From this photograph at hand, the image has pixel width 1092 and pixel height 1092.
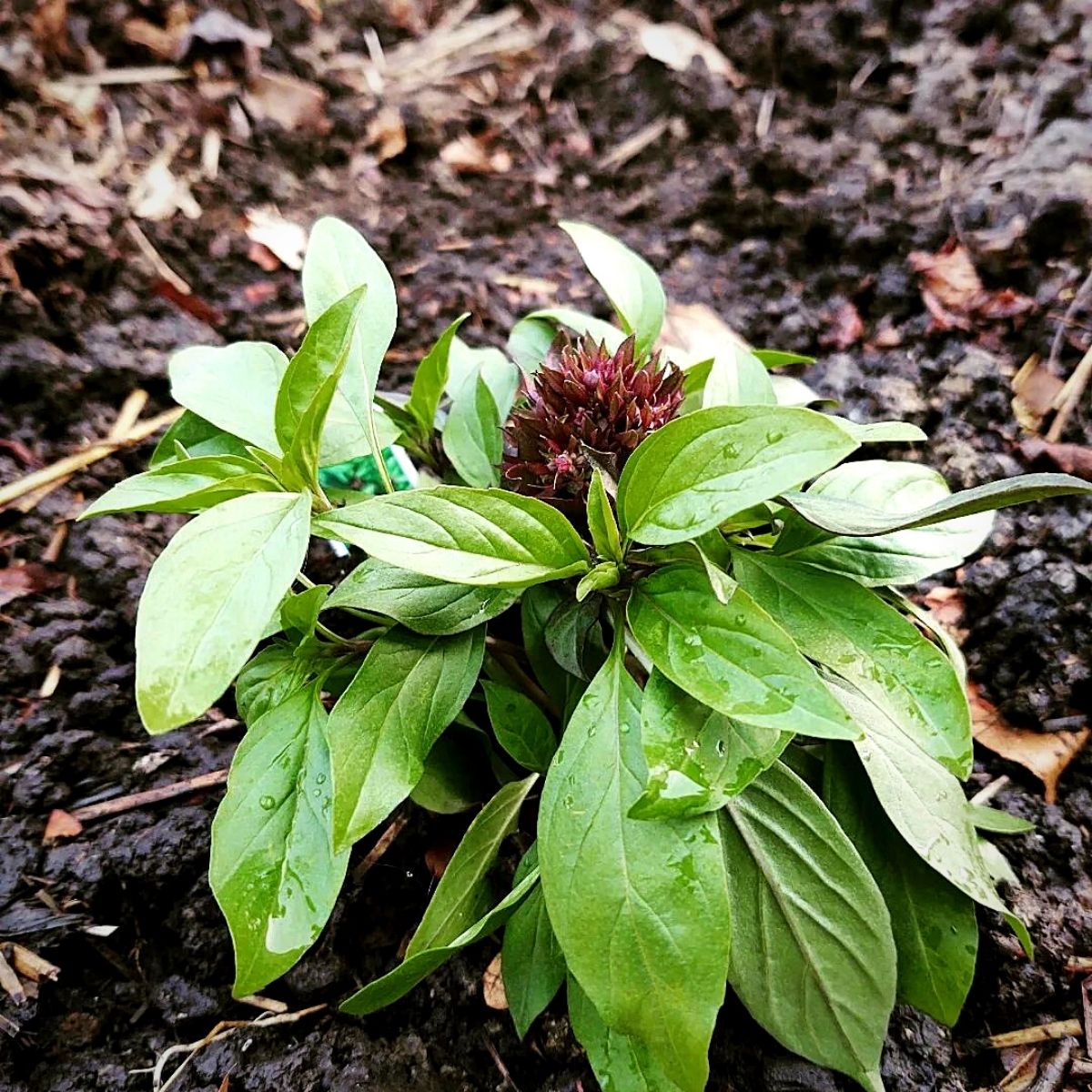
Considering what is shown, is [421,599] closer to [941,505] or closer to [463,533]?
[463,533]

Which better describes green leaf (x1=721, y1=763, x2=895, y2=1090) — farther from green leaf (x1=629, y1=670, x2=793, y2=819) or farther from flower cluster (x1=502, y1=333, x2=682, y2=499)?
flower cluster (x1=502, y1=333, x2=682, y2=499)

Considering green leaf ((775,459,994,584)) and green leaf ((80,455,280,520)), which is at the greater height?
green leaf ((80,455,280,520))

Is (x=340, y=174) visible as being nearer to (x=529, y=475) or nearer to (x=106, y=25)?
(x=106, y=25)

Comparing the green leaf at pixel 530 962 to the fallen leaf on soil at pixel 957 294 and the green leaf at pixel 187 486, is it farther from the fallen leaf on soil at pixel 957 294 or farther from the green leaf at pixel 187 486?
the fallen leaf on soil at pixel 957 294

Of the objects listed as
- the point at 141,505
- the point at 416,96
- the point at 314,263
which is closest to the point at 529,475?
the point at 314,263

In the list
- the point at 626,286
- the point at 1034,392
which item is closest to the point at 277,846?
the point at 626,286

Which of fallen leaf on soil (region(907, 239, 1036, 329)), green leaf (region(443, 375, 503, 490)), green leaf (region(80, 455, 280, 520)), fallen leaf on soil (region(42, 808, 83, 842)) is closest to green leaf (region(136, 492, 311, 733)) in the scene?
green leaf (region(80, 455, 280, 520))

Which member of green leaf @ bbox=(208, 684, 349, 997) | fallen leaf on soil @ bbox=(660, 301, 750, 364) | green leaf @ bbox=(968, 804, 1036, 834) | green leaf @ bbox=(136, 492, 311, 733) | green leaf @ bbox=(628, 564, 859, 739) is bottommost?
green leaf @ bbox=(968, 804, 1036, 834)
